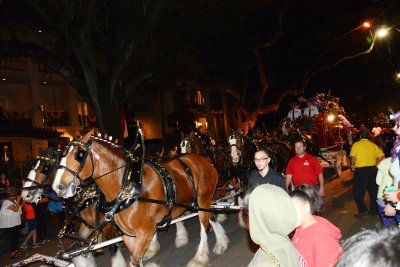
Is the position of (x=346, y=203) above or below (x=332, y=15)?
below

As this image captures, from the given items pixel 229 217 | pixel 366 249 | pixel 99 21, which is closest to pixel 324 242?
pixel 366 249

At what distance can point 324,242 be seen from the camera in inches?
109

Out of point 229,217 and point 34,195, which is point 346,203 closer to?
point 229,217

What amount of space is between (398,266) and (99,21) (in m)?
13.4

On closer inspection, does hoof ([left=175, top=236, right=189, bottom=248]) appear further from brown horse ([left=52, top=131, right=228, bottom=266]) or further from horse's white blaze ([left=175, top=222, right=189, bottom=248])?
brown horse ([left=52, top=131, right=228, bottom=266])

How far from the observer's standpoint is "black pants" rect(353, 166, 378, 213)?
8.87 m

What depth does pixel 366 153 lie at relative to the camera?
8898mm

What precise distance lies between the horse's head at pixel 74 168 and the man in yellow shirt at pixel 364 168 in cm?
628

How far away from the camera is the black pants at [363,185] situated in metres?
8.87

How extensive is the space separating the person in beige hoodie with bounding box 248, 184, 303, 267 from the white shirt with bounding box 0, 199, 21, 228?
8.35 m

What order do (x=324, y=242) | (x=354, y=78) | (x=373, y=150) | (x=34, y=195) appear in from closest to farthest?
(x=324, y=242)
(x=34, y=195)
(x=373, y=150)
(x=354, y=78)

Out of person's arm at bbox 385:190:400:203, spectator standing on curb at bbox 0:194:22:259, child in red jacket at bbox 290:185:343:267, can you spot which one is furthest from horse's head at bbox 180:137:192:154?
child in red jacket at bbox 290:185:343:267

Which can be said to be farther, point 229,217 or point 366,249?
point 229,217

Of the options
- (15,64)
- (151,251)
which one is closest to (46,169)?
(151,251)
